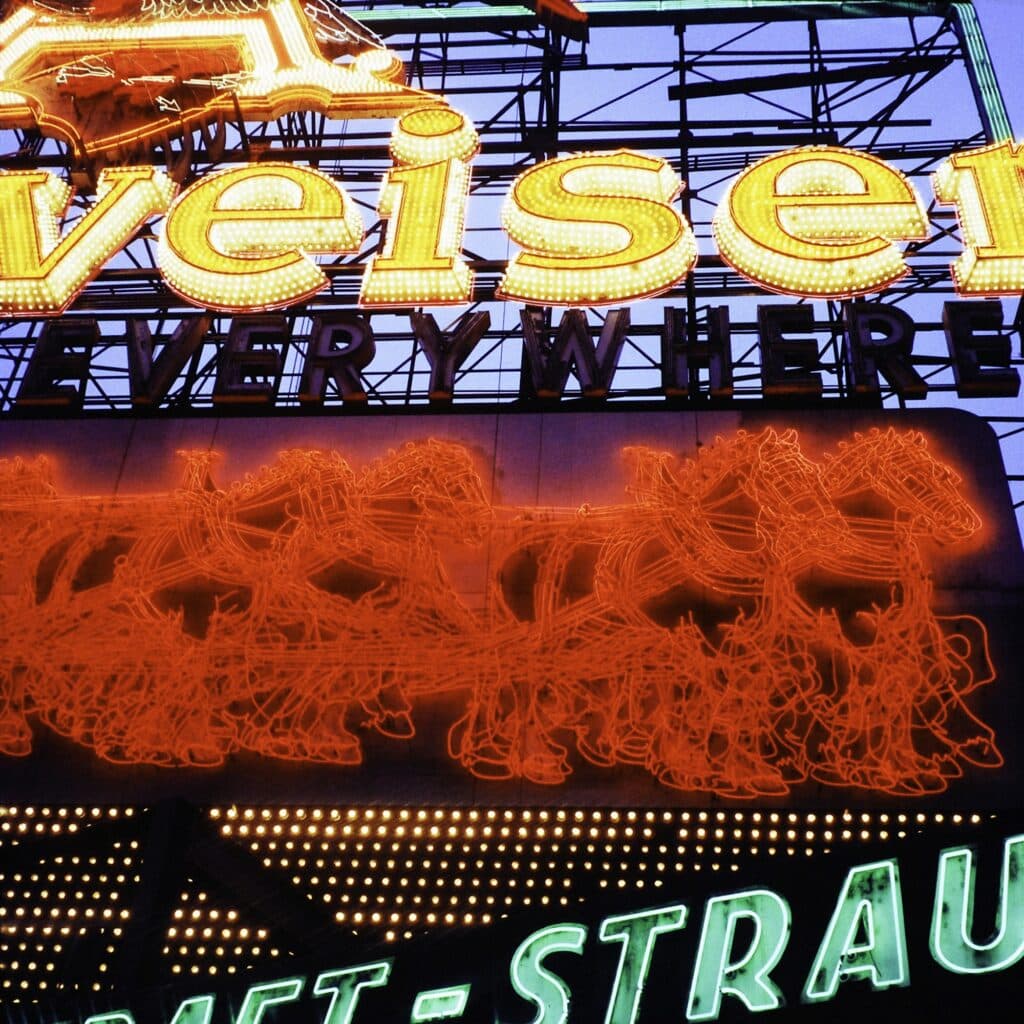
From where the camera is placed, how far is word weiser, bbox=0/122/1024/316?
10.8m

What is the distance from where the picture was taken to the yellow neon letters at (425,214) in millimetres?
11039

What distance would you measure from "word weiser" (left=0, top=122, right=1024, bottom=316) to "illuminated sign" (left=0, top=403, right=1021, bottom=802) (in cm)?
156

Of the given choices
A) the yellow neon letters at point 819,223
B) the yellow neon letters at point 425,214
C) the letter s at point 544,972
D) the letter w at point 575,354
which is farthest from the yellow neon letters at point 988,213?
the letter s at point 544,972

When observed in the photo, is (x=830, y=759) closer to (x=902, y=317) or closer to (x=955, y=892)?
(x=955, y=892)

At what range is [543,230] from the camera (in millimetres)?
11320

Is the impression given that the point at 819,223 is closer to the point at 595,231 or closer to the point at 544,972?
the point at 595,231

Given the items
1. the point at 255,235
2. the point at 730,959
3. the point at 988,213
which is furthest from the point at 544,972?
the point at 988,213

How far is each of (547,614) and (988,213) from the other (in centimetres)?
585

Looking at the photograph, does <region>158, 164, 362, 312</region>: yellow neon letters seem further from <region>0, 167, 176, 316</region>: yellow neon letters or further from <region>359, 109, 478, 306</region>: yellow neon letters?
<region>0, 167, 176, 316</region>: yellow neon letters

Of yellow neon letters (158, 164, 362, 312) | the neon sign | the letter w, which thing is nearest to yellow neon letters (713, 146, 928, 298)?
the neon sign

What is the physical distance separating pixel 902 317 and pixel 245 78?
796cm

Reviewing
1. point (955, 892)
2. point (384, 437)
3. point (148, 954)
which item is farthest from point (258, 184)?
point (955, 892)

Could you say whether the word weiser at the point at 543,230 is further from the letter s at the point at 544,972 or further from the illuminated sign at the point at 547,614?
the letter s at the point at 544,972

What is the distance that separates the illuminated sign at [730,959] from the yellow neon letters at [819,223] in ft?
18.9
